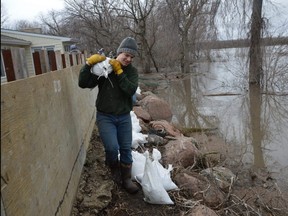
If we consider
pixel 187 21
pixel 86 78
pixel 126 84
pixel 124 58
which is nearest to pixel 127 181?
pixel 126 84

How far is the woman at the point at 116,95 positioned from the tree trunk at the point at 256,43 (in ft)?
39.9

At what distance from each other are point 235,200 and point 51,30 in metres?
46.9

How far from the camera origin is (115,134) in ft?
10.2

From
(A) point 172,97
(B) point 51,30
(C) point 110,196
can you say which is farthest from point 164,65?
(C) point 110,196

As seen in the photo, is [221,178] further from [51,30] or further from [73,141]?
[51,30]

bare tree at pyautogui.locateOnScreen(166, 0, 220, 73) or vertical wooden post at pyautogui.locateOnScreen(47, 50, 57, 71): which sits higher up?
bare tree at pyautogui.locateOnScreen(166, 0, 220, 73)

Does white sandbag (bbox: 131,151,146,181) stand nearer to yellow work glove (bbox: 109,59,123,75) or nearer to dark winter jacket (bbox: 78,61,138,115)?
dark winter jacket (bbox: 78,61,138,115)

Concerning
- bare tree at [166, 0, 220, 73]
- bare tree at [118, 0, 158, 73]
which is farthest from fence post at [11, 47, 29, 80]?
bare tree at [118, 0, 158, 73]

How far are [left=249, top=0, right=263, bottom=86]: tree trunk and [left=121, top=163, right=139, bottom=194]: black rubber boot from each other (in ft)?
39.9

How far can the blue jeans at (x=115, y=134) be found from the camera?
10.0 ft

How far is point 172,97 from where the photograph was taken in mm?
14406

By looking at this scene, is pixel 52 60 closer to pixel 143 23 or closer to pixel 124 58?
pixel 124 58

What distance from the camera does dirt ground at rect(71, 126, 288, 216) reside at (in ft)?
9.53

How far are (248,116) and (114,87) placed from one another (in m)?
7.44
